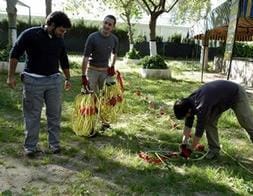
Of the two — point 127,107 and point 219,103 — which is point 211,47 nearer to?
point 127,107

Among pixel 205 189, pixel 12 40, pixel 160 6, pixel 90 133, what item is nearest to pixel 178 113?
pixel 205 189

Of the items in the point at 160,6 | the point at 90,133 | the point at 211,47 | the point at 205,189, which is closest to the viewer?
the point at 205,189

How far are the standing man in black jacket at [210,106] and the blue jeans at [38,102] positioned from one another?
1.51m

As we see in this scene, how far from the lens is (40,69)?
17.0 feet

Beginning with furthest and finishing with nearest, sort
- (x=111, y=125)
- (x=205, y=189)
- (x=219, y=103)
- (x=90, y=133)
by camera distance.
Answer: (x=111, y=125)
(x=90, y=133)
(x=219, y=103)
(x=205, y=189)

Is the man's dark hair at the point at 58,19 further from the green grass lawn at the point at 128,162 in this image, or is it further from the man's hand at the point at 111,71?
the man's hand at the point at 111,71

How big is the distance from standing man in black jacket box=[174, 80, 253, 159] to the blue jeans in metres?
1.51

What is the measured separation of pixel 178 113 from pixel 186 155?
2.10ft

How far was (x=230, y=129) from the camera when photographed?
761 centimetres

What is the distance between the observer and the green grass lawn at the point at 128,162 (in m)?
4.62

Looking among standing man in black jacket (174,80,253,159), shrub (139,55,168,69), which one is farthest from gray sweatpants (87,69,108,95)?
shrub (139,55,168,69)

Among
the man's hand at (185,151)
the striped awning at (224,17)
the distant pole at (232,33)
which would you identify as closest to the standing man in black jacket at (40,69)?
the man's hand at (185,151)

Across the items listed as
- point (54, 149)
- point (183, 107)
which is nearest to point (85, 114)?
point (54, 149)

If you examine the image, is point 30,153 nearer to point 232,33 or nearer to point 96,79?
point 96,79
